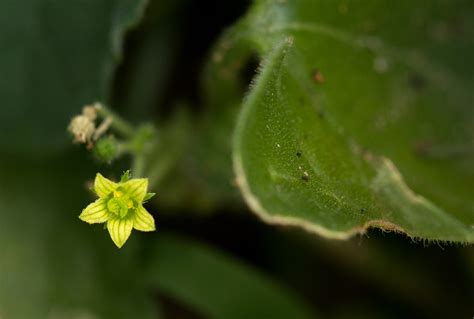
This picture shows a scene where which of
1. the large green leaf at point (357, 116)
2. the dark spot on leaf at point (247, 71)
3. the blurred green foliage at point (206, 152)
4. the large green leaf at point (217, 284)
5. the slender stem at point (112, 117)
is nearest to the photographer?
the large green leaf at point (357, 116)

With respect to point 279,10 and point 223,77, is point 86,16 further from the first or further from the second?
point 279,10

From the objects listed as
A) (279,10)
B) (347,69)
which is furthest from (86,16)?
(347,69)

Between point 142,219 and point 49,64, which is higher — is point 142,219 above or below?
below

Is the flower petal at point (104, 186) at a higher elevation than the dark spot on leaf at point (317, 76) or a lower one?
lower

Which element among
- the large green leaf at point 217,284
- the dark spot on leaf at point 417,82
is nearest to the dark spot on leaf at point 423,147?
the dark spot on leaf at point 417,82

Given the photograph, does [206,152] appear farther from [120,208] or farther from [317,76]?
[120,208]

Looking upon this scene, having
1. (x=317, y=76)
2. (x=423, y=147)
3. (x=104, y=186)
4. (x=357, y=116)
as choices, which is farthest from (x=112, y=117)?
(x=423, y=147)

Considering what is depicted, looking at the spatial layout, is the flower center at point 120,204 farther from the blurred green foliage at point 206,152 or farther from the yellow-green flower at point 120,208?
the blurred green foliage at point 206,152
